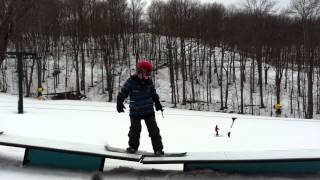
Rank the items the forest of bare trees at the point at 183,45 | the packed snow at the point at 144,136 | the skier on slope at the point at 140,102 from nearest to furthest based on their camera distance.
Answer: the packed snow at the point at 144,136, the skier on slope at the point at 140,102, the forest of bare trees at the point at 183,45

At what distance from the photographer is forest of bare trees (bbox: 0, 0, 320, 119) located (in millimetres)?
47094

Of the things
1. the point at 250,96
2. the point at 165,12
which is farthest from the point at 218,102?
the point at 165,12

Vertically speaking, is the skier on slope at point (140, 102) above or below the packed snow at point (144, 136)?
above

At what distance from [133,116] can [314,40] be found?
40719 millimetres

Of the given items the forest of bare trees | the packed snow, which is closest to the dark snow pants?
the packed snow

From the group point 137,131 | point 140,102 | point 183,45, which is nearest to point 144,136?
point 137,131

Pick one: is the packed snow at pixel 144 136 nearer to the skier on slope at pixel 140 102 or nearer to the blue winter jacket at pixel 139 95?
the skier on slope at pixel 140 102

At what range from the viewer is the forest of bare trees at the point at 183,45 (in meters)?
47.1

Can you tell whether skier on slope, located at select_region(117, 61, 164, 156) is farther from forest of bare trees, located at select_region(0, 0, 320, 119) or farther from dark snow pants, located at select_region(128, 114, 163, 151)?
forest of bare trees, located at select_region(0, 0, 320, 119)

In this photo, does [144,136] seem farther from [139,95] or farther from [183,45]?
[183,45]

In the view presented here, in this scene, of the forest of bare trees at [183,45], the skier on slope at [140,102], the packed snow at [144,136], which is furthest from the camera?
the forest of bare trees at [183,45]

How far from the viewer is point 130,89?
6.24 meters

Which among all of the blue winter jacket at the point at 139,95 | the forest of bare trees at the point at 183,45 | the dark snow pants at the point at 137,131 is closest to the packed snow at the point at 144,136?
the dark snow pants at the point at 137,131

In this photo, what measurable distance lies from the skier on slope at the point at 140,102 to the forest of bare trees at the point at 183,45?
36362mm
